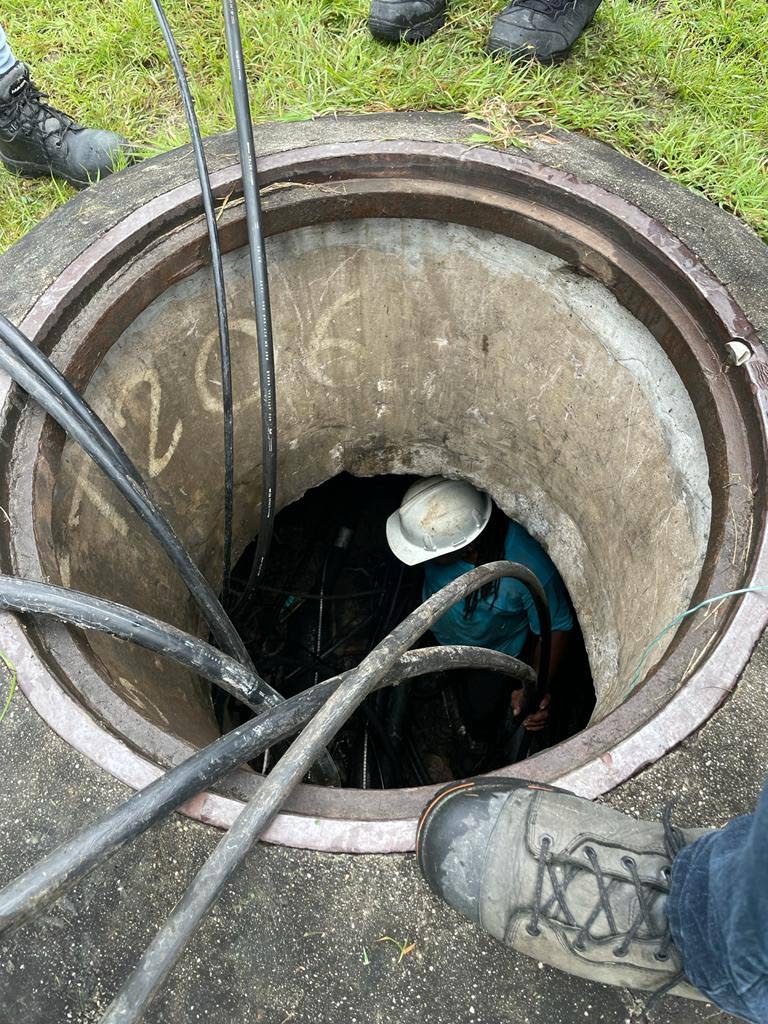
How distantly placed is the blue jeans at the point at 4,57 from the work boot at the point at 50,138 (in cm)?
1

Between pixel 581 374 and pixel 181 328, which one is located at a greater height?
pixel 581 374

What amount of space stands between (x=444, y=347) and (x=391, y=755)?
161 centimetres

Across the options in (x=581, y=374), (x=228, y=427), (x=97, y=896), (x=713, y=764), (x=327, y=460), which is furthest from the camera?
(x=327, y=460)

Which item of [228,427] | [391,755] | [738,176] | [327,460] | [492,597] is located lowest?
[391,755]

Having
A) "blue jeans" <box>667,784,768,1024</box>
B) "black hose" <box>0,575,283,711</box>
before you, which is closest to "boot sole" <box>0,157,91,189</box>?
"black hose" <box>0,575,283,711</box>

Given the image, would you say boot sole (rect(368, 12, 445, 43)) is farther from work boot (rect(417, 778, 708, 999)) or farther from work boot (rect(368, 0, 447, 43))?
work boot (rect(417, 778, 708, 999))

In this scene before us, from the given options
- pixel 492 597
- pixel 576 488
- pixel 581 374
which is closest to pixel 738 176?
pixel 581 374

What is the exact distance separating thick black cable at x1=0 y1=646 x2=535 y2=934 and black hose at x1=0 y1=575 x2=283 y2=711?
0.18 metres

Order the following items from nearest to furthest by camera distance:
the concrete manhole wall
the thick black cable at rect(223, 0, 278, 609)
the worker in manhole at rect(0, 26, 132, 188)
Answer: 1. the thick black cable at rect(223, 0, 278, 609)
2. the concrete manhole wall
3. the worker in manhole at rect(0, 26, 132, 188)

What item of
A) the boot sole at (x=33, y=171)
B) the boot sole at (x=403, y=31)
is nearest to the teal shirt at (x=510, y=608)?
the boot sole at (x=403, y=31)

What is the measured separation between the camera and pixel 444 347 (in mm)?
2619

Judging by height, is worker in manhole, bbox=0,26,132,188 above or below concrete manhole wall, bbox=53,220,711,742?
above

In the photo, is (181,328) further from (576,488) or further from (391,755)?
(391,755)

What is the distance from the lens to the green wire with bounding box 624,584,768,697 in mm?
1583
